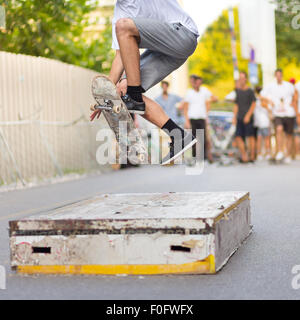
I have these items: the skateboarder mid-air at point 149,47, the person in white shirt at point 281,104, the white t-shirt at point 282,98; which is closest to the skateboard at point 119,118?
the skateboarder mid-air at point 149,47

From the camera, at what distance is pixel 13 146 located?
1280cm

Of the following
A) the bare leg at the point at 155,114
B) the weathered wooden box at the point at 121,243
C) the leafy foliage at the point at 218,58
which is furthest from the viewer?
the leafy foliage at the point at 218,58

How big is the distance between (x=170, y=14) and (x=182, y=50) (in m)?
0.32

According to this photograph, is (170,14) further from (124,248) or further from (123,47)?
(124,248)

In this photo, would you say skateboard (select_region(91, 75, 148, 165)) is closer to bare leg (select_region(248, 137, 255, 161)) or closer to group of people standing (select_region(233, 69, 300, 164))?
group of people standing (select_region(233, 69, 300, 164))

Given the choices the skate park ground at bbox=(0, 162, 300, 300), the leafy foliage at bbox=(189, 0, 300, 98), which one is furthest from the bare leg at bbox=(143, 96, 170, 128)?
the leafy foliage at bbox=(189, 0, 300, 98)

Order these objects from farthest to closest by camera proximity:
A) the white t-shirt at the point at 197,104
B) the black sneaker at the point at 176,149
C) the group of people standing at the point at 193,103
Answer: the white t-shirt at the point at 197,104 < the group of people standing at the point at 193,103 < the black sneaker at the point at 176,149

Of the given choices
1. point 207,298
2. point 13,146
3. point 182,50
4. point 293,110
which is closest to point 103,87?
point 182,50

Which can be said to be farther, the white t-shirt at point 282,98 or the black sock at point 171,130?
the white t-shirt at point 282,98

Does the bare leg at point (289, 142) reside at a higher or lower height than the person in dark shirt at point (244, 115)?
lower

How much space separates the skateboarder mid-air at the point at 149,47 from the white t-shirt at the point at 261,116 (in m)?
12.7

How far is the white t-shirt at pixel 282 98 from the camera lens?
17.0 metres

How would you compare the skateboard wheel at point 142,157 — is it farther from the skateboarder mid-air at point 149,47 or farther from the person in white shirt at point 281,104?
the person in white shirt at point 281,104

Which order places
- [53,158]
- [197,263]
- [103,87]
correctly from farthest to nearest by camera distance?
[53,158] → [103,87] → [197,263]
